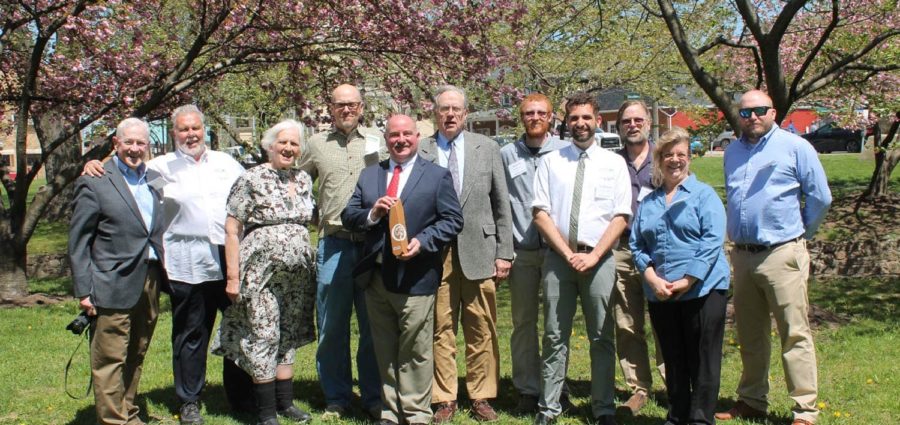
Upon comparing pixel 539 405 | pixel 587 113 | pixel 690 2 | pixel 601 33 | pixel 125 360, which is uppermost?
pixel 690 2

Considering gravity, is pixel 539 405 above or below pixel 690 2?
below

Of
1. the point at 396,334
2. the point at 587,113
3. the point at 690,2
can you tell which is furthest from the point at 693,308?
the point at 690,2

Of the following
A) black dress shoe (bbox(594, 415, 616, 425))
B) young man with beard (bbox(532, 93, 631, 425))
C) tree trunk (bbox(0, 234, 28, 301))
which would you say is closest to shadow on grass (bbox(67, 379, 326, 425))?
young man with beard (bbox(532, 93, 631, 425))

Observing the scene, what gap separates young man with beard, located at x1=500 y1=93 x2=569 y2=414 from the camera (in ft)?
17.6

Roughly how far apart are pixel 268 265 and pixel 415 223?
0.95 m

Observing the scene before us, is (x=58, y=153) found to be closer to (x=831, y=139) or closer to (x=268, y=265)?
(x=268, y=265)

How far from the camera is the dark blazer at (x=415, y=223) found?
4.87 m

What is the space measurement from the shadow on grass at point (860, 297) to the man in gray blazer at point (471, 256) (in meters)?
5.01

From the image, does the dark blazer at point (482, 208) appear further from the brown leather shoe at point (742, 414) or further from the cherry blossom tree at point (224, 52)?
the cherry blossom tree at point (224, 52)

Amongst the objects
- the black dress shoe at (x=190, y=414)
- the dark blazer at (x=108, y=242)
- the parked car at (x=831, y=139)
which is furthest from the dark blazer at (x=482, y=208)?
the parked car at (x=831, y=139)

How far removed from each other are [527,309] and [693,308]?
44.1 inches

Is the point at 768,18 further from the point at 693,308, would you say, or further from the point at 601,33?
the point at 693,308

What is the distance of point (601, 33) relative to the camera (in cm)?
962

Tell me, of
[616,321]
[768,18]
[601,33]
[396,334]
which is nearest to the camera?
[396,334]
